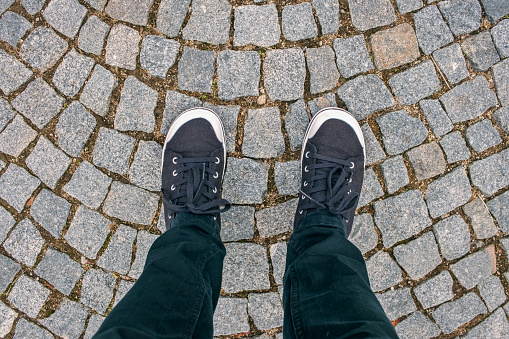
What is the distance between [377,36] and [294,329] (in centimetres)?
197

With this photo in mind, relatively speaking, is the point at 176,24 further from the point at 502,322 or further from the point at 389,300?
the point at 502,322

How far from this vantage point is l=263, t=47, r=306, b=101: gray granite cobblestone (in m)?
2.29

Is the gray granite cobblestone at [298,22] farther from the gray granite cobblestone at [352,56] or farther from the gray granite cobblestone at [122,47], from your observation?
the gray granite cobblestone at [122,47]

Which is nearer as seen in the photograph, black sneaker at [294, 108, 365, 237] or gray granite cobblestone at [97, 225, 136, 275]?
black sneaker at [294, 108, 365, 237]

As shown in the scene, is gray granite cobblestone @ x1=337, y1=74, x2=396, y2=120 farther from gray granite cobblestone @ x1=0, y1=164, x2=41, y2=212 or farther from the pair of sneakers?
gray granite cobblestone @ x1=0, y1=164, x2=41, y2=212

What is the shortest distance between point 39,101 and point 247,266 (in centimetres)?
187

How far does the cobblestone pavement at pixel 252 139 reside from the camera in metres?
2.28

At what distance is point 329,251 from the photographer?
182cm

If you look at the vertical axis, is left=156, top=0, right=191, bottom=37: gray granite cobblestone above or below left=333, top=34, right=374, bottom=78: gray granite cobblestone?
above

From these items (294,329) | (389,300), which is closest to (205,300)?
(294,329)

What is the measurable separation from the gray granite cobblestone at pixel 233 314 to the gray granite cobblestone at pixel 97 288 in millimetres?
797

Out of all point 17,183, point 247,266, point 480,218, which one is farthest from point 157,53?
point 480,218

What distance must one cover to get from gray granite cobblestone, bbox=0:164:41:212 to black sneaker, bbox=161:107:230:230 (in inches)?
36.9

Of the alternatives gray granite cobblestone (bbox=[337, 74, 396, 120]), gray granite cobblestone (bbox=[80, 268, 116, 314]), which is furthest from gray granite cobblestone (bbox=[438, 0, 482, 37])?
gray granite cobblestone (bbox=[80, 268, 116, 314])
